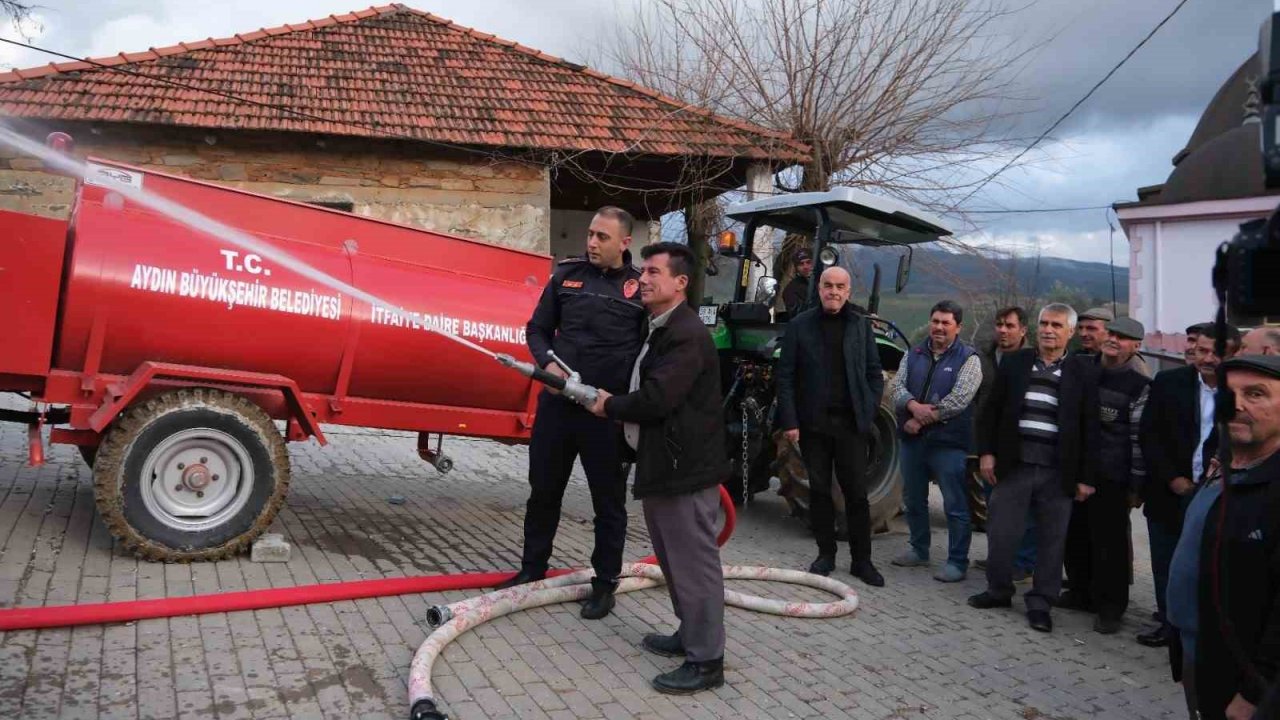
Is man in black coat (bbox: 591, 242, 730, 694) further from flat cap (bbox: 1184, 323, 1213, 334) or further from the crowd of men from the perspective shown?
flat cap (bbox: 1184, 323, 1213, 334)

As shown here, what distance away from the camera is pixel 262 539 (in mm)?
5770

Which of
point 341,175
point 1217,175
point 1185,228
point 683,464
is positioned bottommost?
point 683,464

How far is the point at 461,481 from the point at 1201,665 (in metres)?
6.92

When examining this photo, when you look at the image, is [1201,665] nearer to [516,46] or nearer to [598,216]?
[598,216]

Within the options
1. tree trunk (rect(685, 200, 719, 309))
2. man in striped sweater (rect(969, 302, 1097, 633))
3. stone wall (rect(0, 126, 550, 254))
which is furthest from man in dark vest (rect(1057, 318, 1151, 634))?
tree trunk (rect(685, 200, 719, 309))

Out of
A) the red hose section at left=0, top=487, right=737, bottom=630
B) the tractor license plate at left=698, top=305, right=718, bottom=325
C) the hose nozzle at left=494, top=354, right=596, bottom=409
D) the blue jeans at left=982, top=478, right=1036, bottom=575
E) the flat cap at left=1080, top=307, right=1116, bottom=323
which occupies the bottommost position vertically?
the red hose section at left=0, top=487, right=737, bottom=630

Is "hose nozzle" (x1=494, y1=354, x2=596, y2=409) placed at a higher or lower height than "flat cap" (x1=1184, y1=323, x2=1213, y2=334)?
lower

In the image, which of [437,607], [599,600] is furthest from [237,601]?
[599,600]

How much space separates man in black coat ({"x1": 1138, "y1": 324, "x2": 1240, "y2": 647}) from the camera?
17.6 feet

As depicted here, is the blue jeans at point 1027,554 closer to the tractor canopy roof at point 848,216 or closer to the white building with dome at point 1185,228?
the tractor canopy roof at point 848,216

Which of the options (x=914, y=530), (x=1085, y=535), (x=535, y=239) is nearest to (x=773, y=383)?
(x=914, y=530)

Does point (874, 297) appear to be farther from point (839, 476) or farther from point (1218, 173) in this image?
point (1218, 173)

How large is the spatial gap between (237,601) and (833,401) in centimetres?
370

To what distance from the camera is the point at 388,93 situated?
13648mm
